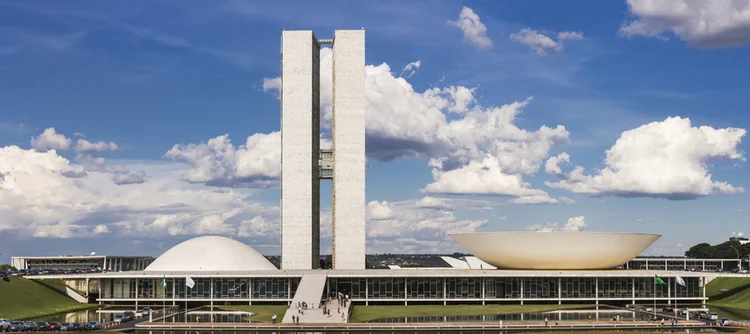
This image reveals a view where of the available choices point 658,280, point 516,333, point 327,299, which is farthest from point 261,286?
point 658,280

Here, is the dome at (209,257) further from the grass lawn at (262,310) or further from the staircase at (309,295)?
the staircase at (309,295)

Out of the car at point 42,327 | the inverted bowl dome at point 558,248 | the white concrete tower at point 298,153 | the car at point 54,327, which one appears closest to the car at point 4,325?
the car at point 42,327

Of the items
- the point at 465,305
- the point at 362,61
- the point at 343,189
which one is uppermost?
the point at 362,61

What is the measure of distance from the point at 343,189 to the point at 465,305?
25.3m

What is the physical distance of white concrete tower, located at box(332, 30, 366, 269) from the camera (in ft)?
308

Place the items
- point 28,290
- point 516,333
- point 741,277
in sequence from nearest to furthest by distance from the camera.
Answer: point 516,333 → point 28,290 → point 741,277

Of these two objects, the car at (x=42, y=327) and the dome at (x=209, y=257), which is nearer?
the car at (x=42, y=327)

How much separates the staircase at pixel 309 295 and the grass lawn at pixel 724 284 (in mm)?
44310

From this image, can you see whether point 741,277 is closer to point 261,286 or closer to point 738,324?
point 738,324

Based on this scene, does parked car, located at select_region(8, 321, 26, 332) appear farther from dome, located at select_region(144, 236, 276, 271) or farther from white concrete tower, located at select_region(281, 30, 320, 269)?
white concrete tower, located at select_region(281, 30, 320, 269)

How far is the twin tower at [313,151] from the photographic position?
9444cm

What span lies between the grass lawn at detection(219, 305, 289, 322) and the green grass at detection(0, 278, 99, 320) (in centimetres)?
1482

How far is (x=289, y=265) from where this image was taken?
9456 centimetres

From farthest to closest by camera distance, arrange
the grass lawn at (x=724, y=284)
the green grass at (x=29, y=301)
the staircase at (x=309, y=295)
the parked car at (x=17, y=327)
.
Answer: the grass lawn at (x=724, y=284) → the green grass at (x=29, y=301) → the staircase at (x=309, y=295) → the parked car at (x=17, y=327)
